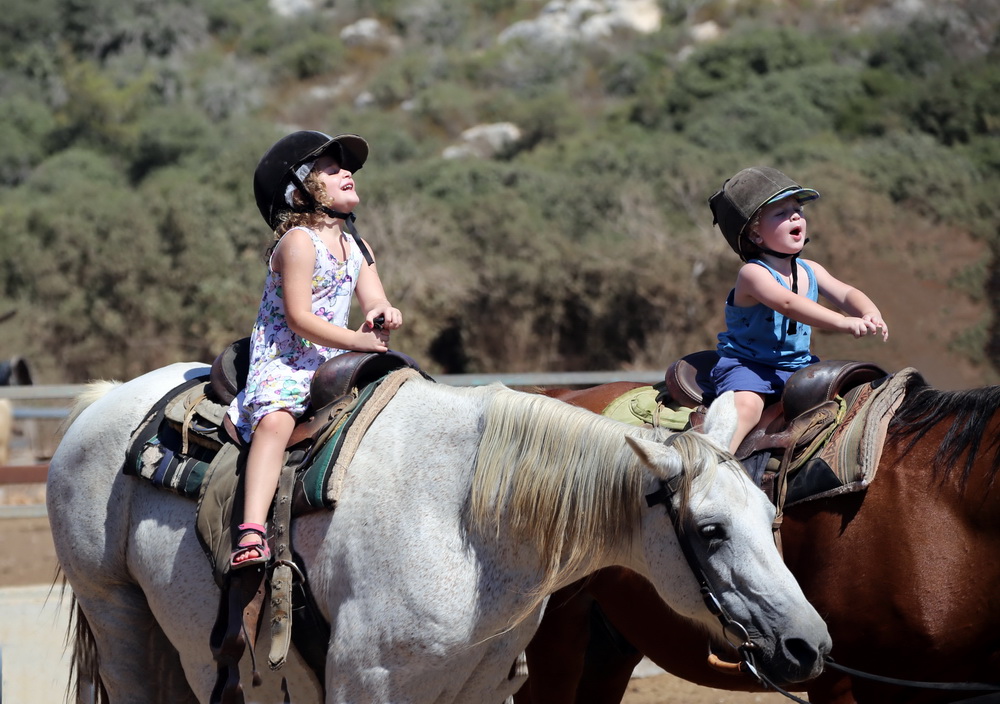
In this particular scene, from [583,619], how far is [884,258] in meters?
12.0

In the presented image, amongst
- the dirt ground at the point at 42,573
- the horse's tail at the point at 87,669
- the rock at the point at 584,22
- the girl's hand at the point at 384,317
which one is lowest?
the dirt ground at the point at 42,573

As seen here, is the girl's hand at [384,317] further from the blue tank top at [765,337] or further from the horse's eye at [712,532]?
the blue tank top at [765,337]

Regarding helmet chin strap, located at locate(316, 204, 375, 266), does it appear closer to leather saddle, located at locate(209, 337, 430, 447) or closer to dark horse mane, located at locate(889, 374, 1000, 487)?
leather saddle, located at locate(209, 337, 430, 447)

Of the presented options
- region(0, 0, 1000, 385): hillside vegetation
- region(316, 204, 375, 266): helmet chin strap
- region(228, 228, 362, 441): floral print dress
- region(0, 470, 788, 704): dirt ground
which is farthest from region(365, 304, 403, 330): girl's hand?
region(0, 0, 1000, 385): hillside vegetation

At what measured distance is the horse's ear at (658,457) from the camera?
2.46 meters

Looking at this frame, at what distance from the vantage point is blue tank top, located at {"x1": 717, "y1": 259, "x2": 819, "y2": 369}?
3.55 meters

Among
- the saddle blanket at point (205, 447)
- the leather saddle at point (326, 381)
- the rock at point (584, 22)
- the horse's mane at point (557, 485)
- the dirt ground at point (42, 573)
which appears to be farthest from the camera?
the rock at point (584, 22)

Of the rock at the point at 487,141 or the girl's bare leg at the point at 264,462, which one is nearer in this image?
the girl's bare leg at the point at 264,462

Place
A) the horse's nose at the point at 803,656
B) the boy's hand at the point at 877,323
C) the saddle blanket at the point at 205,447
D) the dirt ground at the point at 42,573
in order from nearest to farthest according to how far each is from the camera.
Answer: the horse's nose at the point at 803,656, the saddle blanket at the point at 205,447, the boy's hand at the point at 877,323, the dirt ground at the point at 42,573

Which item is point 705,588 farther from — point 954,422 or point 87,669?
point 87,669

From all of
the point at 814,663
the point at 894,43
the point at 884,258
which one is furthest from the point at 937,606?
the point at 894,43

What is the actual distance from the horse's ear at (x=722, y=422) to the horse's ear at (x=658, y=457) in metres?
0.21

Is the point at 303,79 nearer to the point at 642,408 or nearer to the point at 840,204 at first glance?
the point at 840,204

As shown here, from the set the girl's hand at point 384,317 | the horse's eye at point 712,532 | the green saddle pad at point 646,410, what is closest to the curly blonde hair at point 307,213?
the girl's hand at point 384,317
